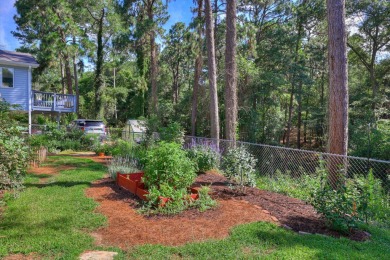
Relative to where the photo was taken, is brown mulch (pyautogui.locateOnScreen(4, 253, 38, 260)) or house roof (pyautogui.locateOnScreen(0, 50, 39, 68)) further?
house roof (pyautogui.locateOnScreen(0, 50, 39, 68))

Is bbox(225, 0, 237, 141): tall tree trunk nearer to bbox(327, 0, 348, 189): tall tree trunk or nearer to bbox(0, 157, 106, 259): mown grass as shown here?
bbox(327, 0, 348, 189): tall tree trunk

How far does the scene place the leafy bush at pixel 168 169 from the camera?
4.82 meters

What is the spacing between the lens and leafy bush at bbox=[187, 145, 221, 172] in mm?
7551

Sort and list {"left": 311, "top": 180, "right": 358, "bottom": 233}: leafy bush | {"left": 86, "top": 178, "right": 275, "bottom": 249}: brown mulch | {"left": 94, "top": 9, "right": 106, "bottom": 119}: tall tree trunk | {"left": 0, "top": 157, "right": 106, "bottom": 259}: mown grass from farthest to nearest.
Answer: {"left": 94, "top": 9, "right": 106, "bottom": 119}: tall tree trunk
{"left": 311, "top": 180, "right": 358, "bottom": 233}: leafy bush
{"left": 86, "top": 178, "right": 275, "bottom": 249}: brown mulch
{"left": 0, "top": 157, "right": 106, "bottom": 259}: mown grass

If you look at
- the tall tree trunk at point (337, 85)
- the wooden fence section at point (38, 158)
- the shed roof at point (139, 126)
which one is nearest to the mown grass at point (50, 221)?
the wooden fence section at point (38, 158)

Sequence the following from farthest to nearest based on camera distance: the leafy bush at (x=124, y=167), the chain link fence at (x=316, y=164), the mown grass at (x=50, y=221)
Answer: the leafy bush at (x=124, y=167) → the chain link fence at (x=316, y=164) → the mown grass at (x=50, y=221)

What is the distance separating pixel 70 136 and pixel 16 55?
21.6ft

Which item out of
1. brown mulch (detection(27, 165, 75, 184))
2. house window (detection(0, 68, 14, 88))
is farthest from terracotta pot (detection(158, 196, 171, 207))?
house window (detection(0, 68, 14, 88))

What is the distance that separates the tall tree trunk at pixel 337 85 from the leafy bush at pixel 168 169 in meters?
2.97

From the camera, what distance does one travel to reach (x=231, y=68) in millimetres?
9312

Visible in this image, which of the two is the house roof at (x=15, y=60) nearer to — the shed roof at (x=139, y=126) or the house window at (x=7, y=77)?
the house window at (x=7, y=77)

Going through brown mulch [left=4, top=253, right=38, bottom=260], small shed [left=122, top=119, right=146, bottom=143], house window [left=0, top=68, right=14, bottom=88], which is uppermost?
house window [left=0, top=68, right=14, bottom=88]

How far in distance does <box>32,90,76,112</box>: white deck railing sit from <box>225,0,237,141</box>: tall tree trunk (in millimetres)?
12658

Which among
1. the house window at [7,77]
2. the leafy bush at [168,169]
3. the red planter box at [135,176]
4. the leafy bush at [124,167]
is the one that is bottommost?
the red planter box at [135,176]
